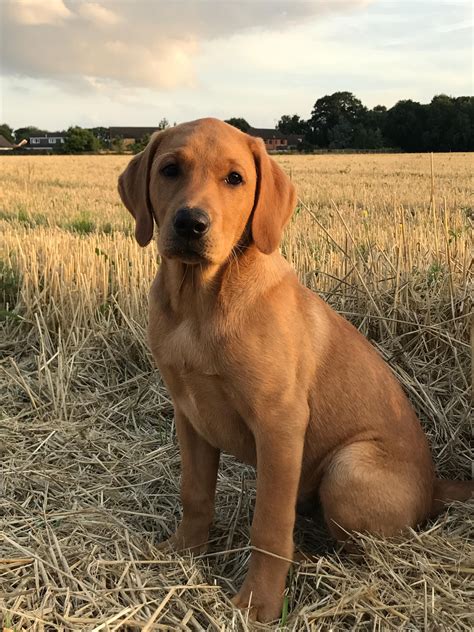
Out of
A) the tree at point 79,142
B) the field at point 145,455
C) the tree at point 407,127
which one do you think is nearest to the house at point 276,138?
the tree at point 407,127

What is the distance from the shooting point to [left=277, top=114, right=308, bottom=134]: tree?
81.8 metres

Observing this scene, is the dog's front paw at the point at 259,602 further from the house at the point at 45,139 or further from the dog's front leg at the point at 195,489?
the house at the point at 45,139

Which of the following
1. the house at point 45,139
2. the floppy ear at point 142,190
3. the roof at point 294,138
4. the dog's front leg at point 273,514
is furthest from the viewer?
the house at point 45,139

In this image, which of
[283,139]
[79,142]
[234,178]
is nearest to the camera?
[234,178]

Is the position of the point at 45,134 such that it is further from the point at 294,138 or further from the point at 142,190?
the point at 142,190

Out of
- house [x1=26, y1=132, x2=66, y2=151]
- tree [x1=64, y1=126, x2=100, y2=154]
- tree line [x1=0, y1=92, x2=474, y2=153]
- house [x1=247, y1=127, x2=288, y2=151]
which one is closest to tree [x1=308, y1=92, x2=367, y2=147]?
tree line [x1=0, y1=92, x2=474, y2=153]

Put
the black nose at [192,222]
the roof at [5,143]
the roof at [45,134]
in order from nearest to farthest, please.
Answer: the black nose at [192,222] < the roof at [5,143] < the roof at [45,134]

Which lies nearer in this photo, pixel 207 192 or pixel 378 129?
pixel 207 192

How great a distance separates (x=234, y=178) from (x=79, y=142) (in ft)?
220

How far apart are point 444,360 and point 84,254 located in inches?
129

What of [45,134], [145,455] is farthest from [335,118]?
[145,455]

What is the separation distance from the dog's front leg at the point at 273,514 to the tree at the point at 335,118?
76.1 meters

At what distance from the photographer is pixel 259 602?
2576 mm

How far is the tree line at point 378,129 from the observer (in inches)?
2657
